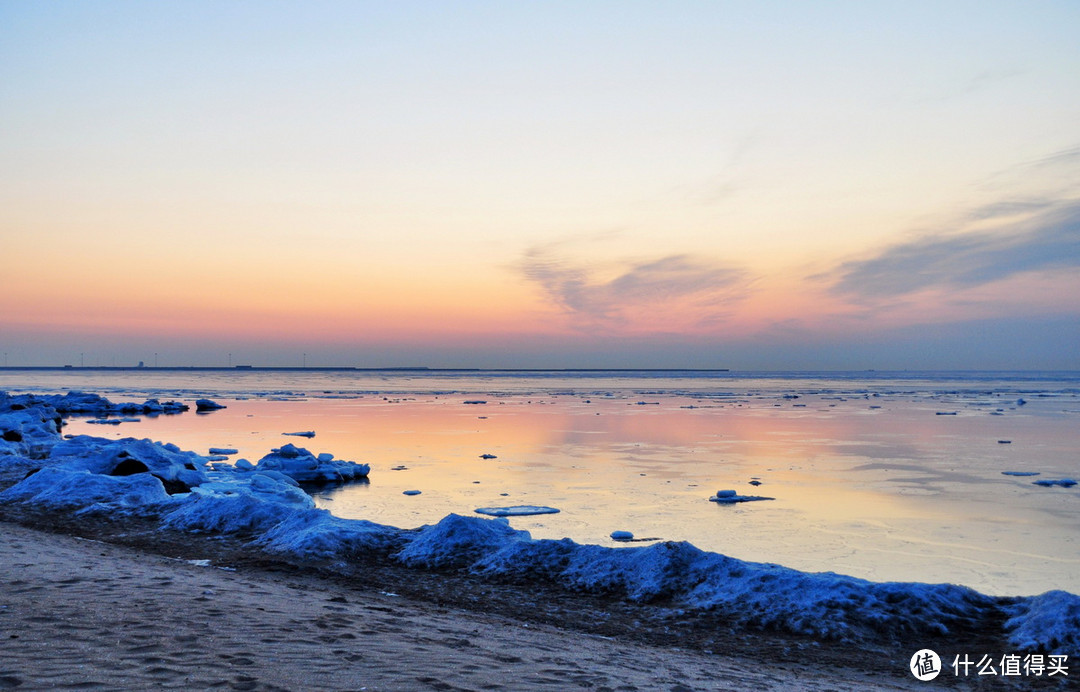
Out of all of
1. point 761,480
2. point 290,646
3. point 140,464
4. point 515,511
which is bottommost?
point 515,511

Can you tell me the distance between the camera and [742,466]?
73.5 ft

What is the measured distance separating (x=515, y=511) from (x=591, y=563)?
5245 mm

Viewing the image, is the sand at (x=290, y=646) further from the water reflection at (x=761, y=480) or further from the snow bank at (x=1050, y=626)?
the water reflection at (x=761, y=480)

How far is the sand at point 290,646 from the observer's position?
17.1 feet

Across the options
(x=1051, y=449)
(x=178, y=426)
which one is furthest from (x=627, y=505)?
(x=178, y=426)

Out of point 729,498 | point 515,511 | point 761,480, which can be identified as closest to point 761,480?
point 761,480

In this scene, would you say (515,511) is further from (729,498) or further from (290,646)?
(290,646)

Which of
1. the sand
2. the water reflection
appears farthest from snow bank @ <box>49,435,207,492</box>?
the sand

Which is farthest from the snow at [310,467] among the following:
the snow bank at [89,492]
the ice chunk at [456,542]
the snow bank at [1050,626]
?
the snow bank at [1050,626]

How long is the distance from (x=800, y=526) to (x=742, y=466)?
837cm

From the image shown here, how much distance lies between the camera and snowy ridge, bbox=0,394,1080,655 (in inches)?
330

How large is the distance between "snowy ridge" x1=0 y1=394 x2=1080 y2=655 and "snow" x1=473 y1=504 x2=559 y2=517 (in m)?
2.98

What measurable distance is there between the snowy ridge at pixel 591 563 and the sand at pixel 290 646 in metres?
1.50

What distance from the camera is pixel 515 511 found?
51.2 ft
